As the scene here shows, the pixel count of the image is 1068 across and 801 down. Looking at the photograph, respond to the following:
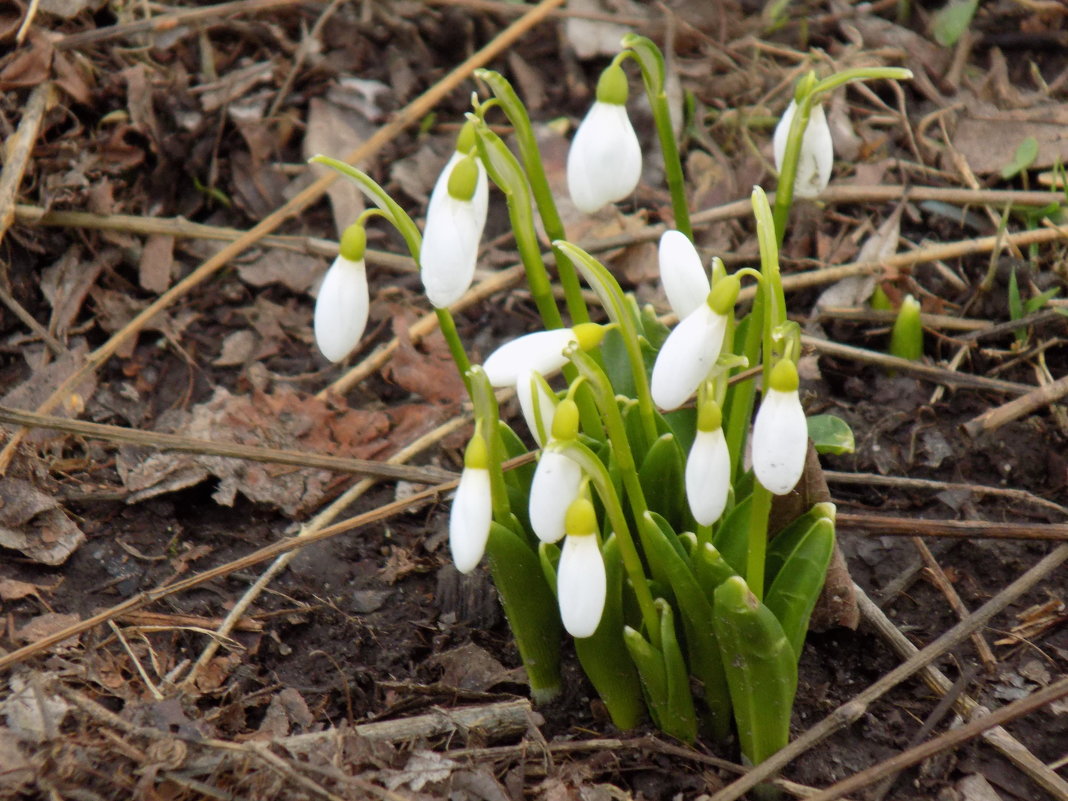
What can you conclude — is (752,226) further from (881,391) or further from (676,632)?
(676,632)

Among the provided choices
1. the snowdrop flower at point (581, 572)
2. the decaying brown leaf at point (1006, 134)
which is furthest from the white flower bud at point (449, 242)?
the decaying brown leaf at point (1006, 134)

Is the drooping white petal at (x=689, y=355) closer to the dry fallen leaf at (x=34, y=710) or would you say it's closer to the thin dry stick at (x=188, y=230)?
the dry fallen leaf at (x=34, y=710)

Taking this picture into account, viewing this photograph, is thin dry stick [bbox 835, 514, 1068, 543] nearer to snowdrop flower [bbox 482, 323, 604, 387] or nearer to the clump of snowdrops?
the clump of snowdrops

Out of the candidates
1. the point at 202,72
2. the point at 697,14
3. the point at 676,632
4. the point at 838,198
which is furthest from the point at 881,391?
the point at 202,72

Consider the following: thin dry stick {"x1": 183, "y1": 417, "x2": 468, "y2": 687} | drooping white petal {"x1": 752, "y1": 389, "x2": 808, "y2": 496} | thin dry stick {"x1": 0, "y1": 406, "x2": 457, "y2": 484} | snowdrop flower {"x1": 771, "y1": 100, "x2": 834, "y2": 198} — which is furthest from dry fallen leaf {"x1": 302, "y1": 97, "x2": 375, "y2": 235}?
drooping white petal {"x1": 752, "y1": 389, "x2": 808, "y2": 496}

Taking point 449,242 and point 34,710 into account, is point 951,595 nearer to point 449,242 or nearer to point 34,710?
point 449,242

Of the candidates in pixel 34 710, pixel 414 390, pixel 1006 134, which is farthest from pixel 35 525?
pixel 1006 134
